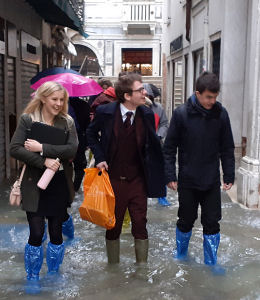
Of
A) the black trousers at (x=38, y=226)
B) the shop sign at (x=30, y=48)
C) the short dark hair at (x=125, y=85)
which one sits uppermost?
the shop sign at (x=30, y=48)

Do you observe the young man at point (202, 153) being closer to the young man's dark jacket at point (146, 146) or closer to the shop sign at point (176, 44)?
the young man's dark jacket at point (146, 146)

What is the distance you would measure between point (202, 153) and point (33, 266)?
5.90ft

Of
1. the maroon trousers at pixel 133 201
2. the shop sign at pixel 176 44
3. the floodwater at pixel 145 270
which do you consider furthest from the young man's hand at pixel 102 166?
the shop sign at pixel 176 44

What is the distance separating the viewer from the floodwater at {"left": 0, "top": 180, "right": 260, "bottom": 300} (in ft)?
13.5

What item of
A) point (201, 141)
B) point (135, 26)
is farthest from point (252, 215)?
point (135, 26)

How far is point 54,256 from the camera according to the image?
4.36 metres

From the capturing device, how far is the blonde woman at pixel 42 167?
3.97 metres

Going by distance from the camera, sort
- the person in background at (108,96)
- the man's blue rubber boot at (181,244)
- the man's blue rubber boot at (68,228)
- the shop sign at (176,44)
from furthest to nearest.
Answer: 1. the shop sign at (176,44)
2. the person in background at (108,96)
3. the man's blue rubber boot at (68,228)
4. the man's blue rubber boot at (181,244)

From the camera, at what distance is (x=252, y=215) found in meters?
6.65

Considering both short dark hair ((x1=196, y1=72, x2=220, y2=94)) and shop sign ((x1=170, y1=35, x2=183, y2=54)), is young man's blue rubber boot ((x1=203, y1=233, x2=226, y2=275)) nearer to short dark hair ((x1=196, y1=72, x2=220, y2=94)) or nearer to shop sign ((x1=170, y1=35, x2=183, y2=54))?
short dark hair ((x1=196, y1=72, x2=220, y2=94))

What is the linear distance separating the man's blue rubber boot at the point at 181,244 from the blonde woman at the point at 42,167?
121 cm

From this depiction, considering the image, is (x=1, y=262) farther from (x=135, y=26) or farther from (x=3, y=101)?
(x=135, y=26)

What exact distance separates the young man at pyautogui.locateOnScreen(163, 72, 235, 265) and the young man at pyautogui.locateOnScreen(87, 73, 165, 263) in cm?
21

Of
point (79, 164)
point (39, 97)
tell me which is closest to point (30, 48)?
point (79, 164)
